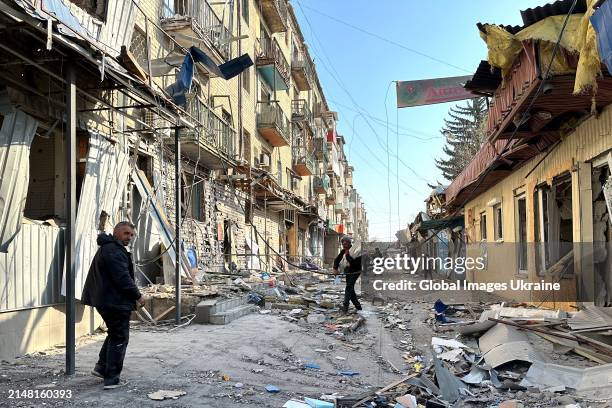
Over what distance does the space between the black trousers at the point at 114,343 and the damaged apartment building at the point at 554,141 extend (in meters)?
5.18

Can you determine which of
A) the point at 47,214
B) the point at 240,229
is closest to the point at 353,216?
the point at 240,229

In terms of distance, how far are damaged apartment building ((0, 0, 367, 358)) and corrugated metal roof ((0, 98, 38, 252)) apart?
0.02 metres

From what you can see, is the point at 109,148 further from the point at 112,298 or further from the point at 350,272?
the point at 350,272

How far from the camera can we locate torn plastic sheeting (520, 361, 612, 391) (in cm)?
496

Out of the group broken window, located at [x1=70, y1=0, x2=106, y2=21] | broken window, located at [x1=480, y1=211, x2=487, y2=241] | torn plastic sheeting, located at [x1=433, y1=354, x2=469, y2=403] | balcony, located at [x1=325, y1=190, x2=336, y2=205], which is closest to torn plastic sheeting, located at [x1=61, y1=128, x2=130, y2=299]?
broken window, located at [x1=70, y1=0, x2=106, y2=21]

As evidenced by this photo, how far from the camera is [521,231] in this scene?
516 inches

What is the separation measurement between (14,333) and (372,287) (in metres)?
11.5

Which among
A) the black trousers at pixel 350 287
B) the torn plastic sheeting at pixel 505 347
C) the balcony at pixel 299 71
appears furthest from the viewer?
the balcony at pixel 299 71

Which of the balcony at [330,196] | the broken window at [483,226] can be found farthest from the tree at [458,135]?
the broken window at [483,226]

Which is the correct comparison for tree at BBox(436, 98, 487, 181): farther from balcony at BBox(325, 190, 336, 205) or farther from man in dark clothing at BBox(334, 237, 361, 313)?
man in dark clothing at BBox(334, 237, 361, 313)

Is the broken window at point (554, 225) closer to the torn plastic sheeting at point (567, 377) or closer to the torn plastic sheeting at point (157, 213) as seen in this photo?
the torn plastic sheeting at point (567, 377)

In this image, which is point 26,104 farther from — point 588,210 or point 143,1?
point 588,210

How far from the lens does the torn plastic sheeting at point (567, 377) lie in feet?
16.3

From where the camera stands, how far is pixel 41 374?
5559mm
